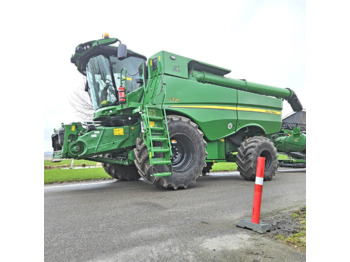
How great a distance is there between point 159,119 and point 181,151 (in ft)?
3.37

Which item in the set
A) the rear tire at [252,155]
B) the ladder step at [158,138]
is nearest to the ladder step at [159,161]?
the ladder step at [158,138]

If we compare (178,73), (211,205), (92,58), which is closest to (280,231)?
(211,205)

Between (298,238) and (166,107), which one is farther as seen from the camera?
(166,107)

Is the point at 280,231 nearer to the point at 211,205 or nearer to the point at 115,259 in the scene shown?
the point at 211,205

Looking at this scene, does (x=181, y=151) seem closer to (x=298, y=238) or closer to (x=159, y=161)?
(x=159, y=161)

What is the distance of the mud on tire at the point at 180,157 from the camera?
499cm

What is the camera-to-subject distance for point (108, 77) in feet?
19.9

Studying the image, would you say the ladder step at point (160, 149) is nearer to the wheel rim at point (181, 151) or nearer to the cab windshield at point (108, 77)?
the wheel rim at point (181, 151)

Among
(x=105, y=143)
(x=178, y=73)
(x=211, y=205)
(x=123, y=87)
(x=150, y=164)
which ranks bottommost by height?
(x=211, y=205)

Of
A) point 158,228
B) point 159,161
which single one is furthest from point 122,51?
point 158,228

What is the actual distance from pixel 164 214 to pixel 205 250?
48.8 inches

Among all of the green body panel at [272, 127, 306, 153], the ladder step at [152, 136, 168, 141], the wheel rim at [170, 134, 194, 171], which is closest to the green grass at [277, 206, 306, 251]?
the ladder step at [152, 136, 168, 141]

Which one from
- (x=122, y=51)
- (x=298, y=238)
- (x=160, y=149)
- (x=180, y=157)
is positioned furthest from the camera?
(x=180, y=157)

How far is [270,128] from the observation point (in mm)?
8195
